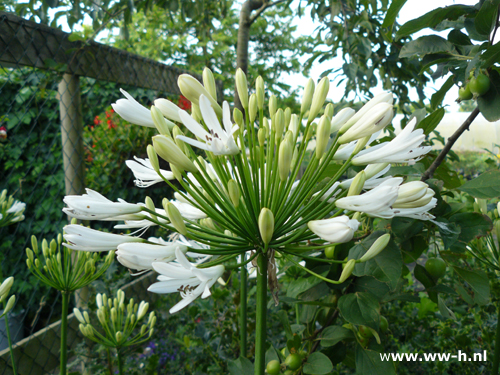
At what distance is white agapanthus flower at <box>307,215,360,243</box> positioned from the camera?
0.51 meters

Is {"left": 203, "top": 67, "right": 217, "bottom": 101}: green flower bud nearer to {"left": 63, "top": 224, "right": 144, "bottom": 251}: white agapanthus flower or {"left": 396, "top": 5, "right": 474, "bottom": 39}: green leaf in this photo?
{"left": 63, "top": 224, "right": 144, "bottom": 251}: white agapanthus flower

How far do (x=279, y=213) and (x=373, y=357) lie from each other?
431 millimetres

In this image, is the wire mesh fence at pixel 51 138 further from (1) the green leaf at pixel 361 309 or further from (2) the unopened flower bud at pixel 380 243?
(2) the unopened flower bud at pixel 380 243

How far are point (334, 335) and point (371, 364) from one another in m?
0.11

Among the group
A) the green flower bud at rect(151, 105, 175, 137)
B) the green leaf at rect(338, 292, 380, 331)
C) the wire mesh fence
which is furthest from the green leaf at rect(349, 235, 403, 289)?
the wire mesh fence

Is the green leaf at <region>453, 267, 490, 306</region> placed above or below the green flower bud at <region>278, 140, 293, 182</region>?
below

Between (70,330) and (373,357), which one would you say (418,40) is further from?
(70,330)

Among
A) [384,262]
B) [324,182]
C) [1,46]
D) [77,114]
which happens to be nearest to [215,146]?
[324,182]

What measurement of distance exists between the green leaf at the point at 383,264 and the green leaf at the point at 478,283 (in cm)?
20

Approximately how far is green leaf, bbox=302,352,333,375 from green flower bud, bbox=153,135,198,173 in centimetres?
53

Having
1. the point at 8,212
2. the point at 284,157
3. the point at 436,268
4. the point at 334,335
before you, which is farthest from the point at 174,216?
the point at 8,212

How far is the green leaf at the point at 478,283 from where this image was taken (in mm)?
796

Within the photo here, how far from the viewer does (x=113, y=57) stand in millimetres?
2398

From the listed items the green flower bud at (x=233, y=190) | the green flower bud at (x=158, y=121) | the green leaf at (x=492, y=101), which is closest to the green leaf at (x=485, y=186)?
the green leaf at (x=492, y=101)
